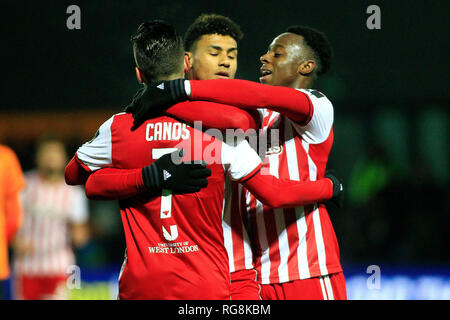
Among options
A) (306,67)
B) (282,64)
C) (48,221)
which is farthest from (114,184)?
(48,221)

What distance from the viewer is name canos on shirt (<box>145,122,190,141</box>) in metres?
2.39

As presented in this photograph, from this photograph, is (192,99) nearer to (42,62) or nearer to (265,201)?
(265,201)

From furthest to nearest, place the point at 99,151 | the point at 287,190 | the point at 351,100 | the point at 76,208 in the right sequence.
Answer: the point at 351,100
the point at 76,208
the point at 287,190
the point at 99,151

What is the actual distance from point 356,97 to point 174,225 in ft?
18.8

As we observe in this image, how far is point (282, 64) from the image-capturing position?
10.4 feet

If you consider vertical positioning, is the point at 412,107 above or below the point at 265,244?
above

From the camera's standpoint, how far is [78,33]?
24.8 ft

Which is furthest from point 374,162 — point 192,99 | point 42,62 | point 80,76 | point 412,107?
point 192,99

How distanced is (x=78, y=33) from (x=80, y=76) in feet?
1.81

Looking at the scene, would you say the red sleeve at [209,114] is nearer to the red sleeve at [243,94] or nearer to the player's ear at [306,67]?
the red sleeve at [243,94]

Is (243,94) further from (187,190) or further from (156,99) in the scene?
(187,190)

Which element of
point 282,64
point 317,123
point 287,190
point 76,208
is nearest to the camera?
point 287,190

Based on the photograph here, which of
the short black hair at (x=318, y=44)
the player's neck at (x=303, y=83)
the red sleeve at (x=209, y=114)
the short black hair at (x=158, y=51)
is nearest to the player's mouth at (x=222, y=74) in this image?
the player's neck at (x=303, y=83)

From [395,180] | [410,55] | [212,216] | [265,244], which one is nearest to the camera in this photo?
[212,216]
